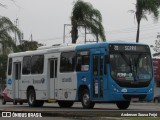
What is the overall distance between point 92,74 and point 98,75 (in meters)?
0.40

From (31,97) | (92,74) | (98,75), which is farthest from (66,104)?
(98,75)

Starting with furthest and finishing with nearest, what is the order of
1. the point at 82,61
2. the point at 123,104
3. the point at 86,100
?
1. the point at 123,104
2. the point at 82,61
3. the point at 86,100

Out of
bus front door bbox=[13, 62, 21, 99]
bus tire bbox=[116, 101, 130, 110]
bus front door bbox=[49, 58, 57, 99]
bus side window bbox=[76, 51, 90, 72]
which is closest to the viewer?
bus side window bbox=[76, 51, 90, 72]

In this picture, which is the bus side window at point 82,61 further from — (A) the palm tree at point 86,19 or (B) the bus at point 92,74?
(A) the palm tree at point 86,19

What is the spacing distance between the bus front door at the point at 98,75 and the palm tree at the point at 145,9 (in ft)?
76.7

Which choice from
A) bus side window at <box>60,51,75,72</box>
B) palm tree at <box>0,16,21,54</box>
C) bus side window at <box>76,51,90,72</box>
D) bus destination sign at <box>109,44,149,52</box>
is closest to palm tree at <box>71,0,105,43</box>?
palm tree at <box>0,16,21,54</box>

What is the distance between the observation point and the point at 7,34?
41.1m

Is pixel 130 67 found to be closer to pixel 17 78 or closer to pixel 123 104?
pixel 123 104

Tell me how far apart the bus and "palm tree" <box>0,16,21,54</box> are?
29.7 ft

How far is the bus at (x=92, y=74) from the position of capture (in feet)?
82.5

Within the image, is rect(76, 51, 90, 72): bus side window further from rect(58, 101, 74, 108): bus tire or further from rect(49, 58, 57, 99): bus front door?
rect(58, 101, 74, 108): bus tire

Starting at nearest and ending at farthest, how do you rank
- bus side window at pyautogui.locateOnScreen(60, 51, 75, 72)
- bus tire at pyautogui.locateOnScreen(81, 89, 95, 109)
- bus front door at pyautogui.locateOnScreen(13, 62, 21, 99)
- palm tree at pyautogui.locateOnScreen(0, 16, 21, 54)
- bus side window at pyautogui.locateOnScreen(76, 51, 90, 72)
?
bus tire at pyautogui.locateOnScreen(81, 89, 95, 109), bus side window at pyautogui.locateOnScreen(76, 51, 90, 72), bus side window at pyautogui.locateOnScreen(60, 51, 75, 72), bus front door at pyautogui.locateOnScreen(13, 62, 21, 99), palm tree at pyautogui.locateOnScreen(0, 16, 21, 54)

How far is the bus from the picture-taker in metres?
25.1

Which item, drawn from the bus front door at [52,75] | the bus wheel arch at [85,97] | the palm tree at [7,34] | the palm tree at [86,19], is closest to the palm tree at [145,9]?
the palm tree at [86,19]
